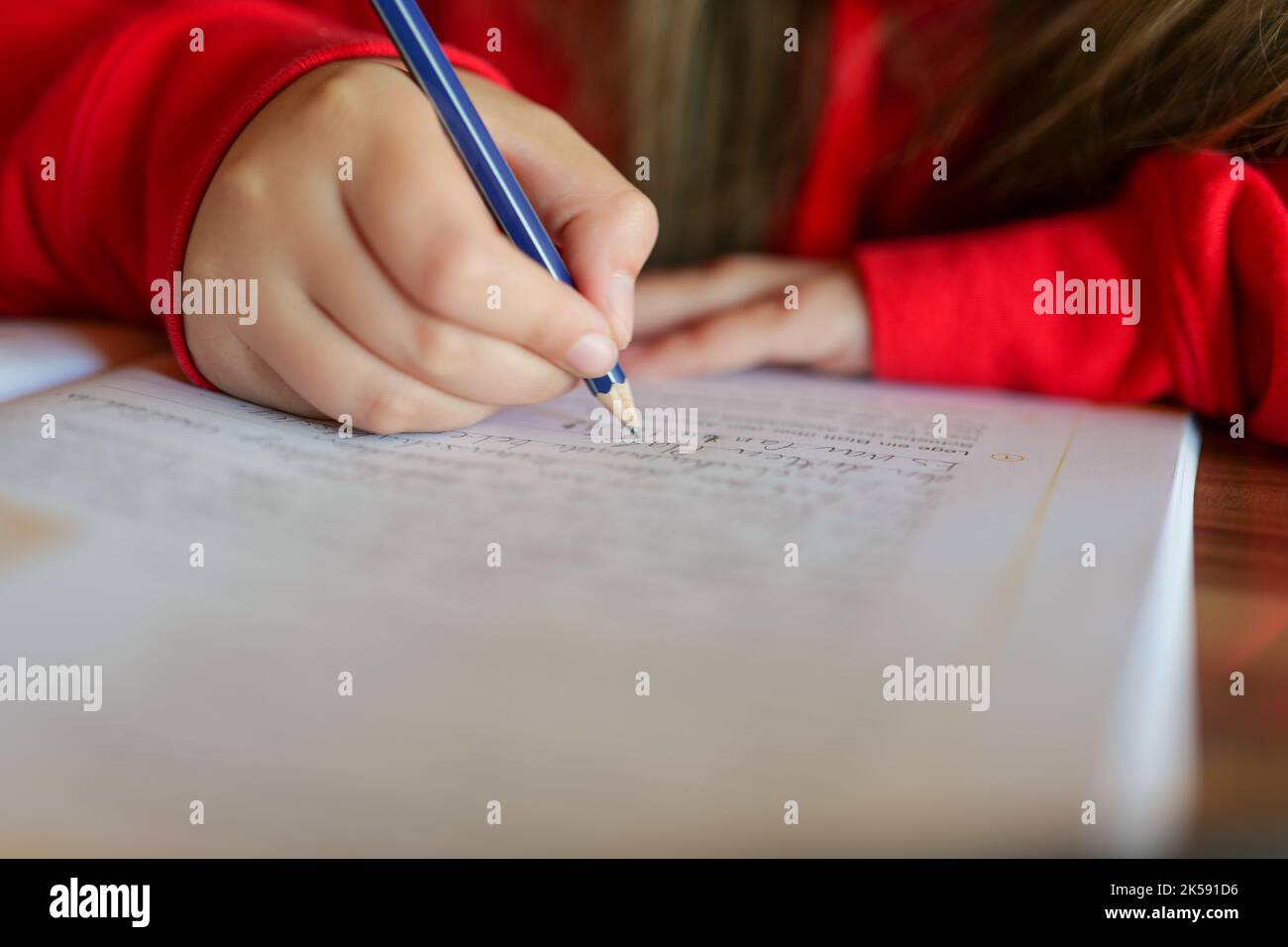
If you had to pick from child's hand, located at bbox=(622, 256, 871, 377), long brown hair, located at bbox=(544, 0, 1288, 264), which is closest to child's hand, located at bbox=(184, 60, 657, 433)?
child's hand, located at bbox=(622, 256, 871, 377)

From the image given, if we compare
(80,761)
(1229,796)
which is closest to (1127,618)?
(1229,796)

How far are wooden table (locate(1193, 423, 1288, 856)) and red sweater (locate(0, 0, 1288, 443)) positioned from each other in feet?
0.32

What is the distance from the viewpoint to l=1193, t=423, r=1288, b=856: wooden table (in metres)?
0.27

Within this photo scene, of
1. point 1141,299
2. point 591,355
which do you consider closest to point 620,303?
point 591,355

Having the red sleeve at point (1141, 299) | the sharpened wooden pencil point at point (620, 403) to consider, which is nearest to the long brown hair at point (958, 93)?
the red sleeve at point (1141, 299)

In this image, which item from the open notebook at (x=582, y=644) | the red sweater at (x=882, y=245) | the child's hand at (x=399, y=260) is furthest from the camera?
the red sweater at (x=882, y=245)

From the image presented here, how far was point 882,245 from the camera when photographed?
2.13ft

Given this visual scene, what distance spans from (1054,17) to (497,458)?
0.48 m

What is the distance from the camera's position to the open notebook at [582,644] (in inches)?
9.4

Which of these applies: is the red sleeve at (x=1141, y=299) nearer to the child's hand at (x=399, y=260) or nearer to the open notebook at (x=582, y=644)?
the open notebook at (x=582, y=644)

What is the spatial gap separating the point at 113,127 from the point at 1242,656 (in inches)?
24.5

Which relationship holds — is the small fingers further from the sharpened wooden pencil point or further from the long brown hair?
the long brown hair

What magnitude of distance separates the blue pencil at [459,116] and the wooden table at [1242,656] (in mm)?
287
